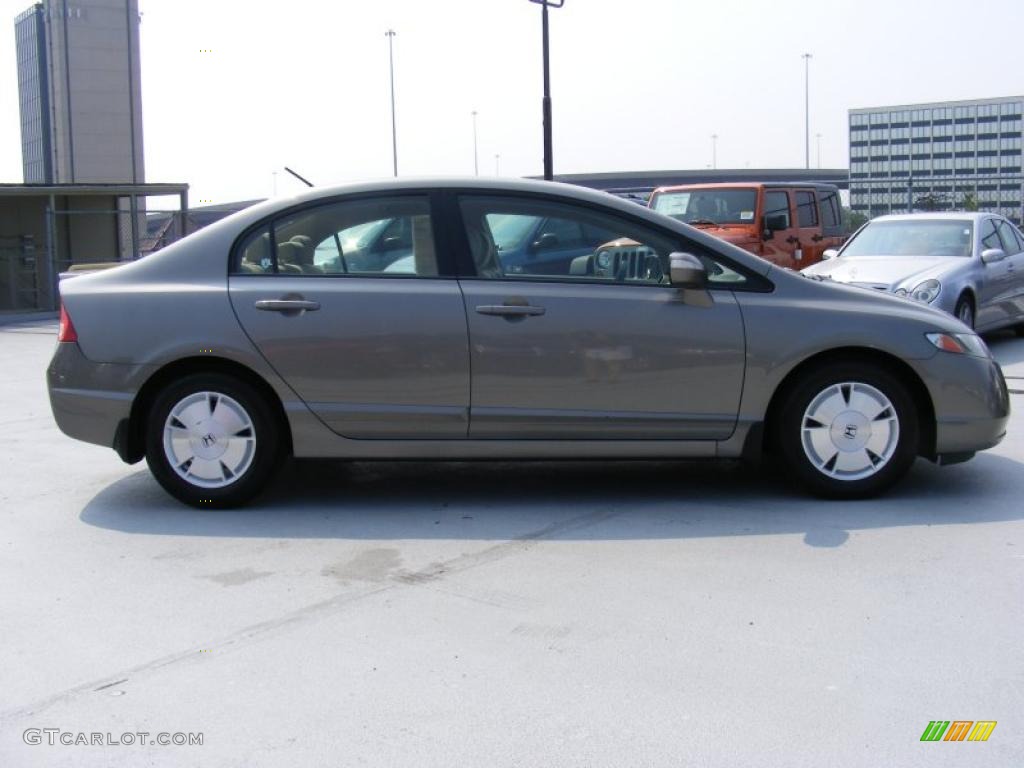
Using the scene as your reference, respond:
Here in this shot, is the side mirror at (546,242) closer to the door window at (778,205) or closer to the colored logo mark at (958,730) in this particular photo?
the colored logo mark at (958,730)

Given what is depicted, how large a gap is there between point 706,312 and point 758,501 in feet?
3.27

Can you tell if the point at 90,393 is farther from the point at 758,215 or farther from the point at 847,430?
the point at 758,215

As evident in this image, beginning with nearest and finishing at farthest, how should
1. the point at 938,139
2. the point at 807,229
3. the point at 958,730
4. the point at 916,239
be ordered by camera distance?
the point at 958,730 < the point at 916,239 < the point at 807,229 < the point at 938,139

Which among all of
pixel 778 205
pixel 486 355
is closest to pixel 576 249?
pixel 486 355

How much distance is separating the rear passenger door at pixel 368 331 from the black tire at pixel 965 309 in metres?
7.10

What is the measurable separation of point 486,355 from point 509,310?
238mm

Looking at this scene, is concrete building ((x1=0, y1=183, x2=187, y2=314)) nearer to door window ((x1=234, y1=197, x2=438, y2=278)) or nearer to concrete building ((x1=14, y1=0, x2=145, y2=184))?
door window ((x1=234, y1=197, x2=438, y2=278))

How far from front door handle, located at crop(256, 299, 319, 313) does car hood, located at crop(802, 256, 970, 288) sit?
6663 millimetres

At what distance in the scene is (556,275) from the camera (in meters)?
5.75

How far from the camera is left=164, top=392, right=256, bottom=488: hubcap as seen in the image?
18.7 ft

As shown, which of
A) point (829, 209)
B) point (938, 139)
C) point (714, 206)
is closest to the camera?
point (714, 206)

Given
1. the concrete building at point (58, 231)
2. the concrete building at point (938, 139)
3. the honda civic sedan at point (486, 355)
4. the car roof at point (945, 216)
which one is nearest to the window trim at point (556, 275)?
the honda civic sedan at point (486, 355)
